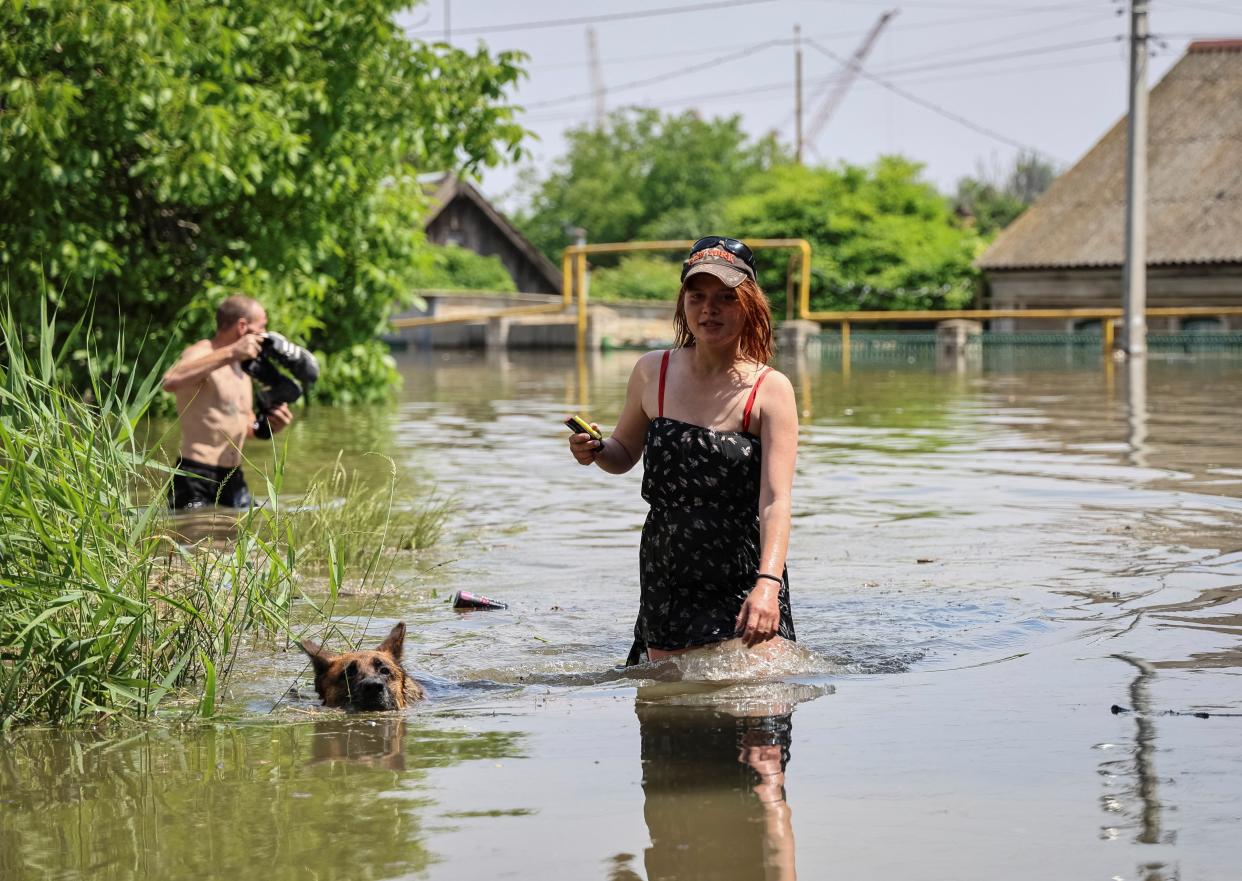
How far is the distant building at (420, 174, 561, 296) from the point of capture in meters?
62.2

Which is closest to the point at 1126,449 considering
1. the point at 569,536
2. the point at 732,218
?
the point at 569,536

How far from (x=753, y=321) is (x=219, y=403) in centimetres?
558

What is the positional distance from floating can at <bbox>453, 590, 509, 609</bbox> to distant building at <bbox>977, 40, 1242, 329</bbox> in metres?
34.6

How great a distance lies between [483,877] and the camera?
3783mm

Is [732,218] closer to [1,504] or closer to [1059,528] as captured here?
[1059,528]

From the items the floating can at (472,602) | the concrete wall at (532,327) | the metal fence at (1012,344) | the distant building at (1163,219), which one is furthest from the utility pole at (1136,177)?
the floating can at (472,602)

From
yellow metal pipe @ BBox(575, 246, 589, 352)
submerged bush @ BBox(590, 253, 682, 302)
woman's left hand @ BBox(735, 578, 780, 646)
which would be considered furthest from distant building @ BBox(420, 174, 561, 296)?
woman's left hand @ BBox(735, 578, 780, 646)

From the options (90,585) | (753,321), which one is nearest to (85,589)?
(90,585)

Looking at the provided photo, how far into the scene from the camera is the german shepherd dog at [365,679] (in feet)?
18.3

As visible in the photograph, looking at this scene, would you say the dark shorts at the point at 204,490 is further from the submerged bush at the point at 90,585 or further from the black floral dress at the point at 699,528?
the black floral dress at the point at 699,528

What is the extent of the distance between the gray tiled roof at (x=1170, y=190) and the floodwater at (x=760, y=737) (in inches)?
1257

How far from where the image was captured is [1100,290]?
4194 centimetres

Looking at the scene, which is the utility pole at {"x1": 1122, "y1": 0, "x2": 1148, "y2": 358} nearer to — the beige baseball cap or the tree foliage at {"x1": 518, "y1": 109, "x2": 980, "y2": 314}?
the tree foliage at {"x1": 518, "y1": 109, "x2": 980, "y2": 314}

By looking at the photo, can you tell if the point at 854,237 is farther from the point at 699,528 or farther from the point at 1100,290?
the point at 699,528
